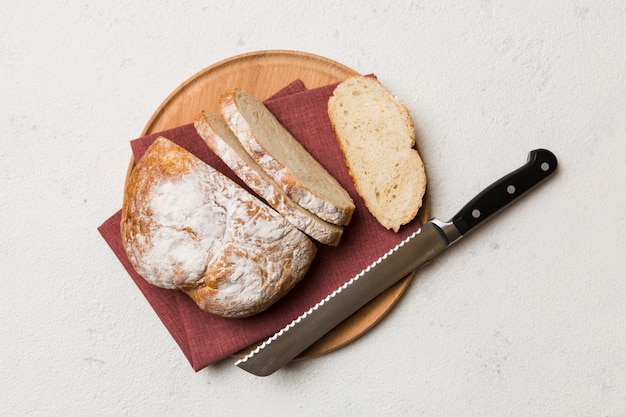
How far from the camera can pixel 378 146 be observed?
7.11ft

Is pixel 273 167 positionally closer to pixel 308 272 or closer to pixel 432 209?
pixel 308 272

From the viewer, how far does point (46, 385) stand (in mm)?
2307

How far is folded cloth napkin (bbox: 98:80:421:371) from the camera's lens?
2119 mm

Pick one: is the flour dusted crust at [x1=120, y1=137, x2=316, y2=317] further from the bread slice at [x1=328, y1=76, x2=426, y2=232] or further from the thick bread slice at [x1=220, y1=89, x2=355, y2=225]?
the bread slice at [x1=328, y1=76, x2=426, y2=232]

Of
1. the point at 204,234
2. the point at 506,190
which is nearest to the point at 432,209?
the point at 506,190

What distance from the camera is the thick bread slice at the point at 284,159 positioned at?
1.98 metres

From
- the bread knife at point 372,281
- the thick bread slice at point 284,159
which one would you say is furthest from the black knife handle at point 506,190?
the thick bread slice at point 284,159

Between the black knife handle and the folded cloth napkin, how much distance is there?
18cm

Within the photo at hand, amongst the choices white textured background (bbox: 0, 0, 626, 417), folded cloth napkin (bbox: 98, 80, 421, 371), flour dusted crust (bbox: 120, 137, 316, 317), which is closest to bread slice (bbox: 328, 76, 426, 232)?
folded cloth napkin (bbox: 98, 80, 421, 371)

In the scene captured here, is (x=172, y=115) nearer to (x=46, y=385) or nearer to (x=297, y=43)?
(x=297, y=43)

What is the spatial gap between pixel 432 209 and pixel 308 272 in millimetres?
528

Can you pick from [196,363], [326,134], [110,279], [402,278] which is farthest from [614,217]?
[110,279]

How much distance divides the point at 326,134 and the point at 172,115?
58cm

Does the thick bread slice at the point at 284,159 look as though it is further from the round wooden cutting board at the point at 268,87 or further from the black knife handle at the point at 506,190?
the black knife handle at the point at 506,190
